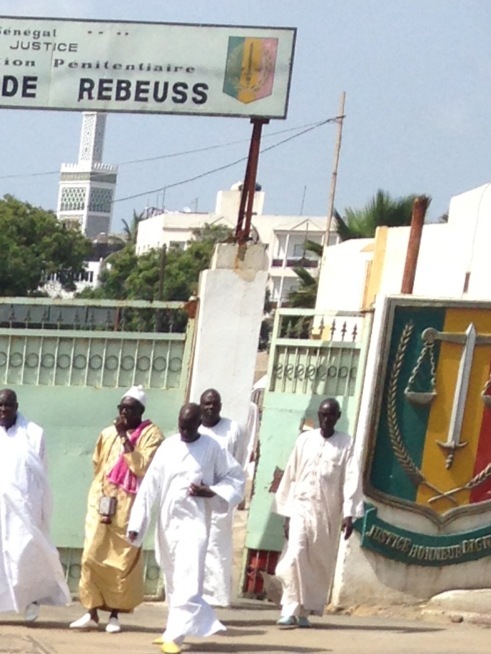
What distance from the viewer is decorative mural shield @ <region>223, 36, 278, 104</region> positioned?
11.0m

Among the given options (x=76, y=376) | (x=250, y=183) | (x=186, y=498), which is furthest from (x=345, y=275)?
(x=186, y=498)

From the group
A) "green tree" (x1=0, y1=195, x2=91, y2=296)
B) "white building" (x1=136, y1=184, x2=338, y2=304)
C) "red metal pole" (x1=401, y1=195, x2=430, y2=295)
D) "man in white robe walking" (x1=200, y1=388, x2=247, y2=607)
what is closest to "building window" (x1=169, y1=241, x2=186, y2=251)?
"white building" (x1=136, y1=184, x2=338, y2=304)

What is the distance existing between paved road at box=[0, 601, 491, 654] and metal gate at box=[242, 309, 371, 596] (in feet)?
1.64

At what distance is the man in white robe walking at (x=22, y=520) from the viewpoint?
9336mm

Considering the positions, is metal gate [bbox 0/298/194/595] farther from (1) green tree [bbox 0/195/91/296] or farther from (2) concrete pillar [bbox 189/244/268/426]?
(1) green tree [bbox 0/195/91/296]

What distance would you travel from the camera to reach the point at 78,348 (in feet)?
35.6

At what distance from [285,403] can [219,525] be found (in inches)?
50.2

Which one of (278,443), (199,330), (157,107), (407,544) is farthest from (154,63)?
(407,544)

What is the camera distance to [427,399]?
11.0 m

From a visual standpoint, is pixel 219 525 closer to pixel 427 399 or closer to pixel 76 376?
pixel 76 376

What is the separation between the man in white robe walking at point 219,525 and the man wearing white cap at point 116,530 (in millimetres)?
513

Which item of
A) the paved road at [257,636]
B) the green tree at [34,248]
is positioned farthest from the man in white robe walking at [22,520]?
the green tree at [34,248]

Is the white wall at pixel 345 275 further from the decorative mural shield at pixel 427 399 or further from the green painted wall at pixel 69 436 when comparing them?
the green painted wall at pixel 69 436

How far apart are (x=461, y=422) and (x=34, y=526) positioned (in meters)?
3.15
